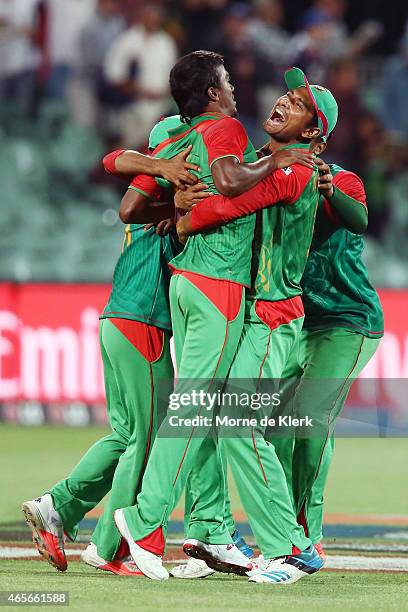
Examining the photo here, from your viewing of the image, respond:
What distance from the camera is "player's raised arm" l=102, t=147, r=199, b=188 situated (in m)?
4.93

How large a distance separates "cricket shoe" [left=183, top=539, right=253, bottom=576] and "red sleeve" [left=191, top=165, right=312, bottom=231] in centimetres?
129

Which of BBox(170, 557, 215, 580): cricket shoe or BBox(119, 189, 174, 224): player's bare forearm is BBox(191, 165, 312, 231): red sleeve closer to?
BBox(119, 189, 174, 224): player's bare forearm

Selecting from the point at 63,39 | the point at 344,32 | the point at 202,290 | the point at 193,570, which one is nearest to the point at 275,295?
the point at 202,290

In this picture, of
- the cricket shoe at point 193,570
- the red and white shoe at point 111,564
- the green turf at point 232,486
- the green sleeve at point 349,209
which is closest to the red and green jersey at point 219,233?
the green sleeve at point 349,209

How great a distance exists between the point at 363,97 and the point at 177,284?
10876 mm

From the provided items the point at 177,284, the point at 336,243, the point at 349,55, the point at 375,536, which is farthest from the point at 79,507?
the point at 349,55

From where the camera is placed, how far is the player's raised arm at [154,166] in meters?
4.93

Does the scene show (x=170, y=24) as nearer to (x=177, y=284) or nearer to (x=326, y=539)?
(x=326, y=539)

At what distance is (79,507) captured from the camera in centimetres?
539

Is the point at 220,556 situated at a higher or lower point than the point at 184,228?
lower

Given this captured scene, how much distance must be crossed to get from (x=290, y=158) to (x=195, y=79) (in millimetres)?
493

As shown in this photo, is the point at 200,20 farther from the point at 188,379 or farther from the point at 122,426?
the point at 188,379

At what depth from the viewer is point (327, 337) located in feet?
18.1

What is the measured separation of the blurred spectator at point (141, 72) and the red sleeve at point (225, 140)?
33.0 feet
